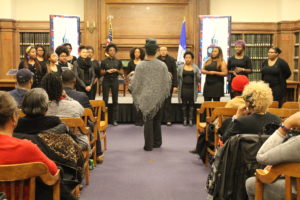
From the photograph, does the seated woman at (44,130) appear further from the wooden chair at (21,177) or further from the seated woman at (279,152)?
the seated woman at (279,152)

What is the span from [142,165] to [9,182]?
2.90m

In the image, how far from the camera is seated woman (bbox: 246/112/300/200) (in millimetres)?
1936

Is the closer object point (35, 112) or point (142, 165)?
point (35, 112)

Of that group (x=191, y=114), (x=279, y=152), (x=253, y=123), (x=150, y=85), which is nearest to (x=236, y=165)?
(x=253, y=123)

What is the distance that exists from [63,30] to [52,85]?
6.15 m

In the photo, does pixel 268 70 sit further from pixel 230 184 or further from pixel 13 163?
pixel 13 163

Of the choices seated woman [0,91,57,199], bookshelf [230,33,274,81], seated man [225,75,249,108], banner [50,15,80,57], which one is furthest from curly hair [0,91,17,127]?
bookshelf [230,33,274,81]

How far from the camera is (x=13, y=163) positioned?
1.92 meters

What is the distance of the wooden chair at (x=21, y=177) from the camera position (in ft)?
5.84

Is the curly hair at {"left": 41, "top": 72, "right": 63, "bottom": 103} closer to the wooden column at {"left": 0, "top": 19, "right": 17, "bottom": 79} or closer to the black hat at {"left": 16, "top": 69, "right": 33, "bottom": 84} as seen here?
the black hat at {"left": 16, "top": 69, "right": 33, "bottom": 84}

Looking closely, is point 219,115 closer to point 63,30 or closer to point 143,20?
point 63,30

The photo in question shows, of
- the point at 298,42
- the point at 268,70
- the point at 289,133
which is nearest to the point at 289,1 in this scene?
the point at 298,42

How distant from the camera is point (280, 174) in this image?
6.47 ft

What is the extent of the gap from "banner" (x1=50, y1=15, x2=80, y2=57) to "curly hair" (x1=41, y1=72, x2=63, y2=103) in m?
6.01
